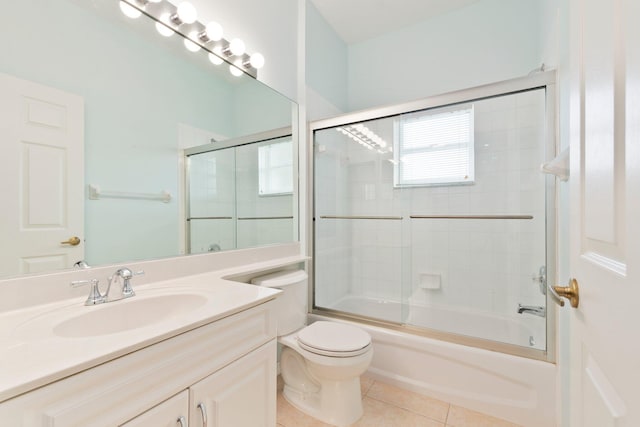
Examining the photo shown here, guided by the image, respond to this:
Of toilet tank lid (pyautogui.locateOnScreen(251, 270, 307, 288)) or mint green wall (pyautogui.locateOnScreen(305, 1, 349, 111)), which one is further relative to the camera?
mint green wall (pyautogui.locateOnScreen(305, 1, 349, 111))

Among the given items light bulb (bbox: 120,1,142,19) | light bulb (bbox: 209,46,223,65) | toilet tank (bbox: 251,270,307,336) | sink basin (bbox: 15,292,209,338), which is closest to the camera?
sink basin (bbox: 15,292,209,338)

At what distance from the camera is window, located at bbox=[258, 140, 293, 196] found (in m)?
1.92

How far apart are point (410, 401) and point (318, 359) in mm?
689

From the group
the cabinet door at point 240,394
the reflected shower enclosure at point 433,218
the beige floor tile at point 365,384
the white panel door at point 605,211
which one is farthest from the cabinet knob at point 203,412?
the reflected shower enclosure at point 433,218

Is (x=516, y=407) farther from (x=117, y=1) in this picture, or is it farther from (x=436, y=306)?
(x=117, y=1)

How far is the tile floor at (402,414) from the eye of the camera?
4.79 feet

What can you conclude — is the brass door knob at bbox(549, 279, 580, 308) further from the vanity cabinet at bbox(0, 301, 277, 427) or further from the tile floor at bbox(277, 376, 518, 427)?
the tile floor at bbox(277, 376, 518, 427)

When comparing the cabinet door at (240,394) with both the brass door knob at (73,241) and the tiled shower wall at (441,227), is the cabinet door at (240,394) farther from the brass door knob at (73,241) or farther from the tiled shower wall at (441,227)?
the tiled shower wall at (441,227)

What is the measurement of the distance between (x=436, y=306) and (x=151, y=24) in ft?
8.65

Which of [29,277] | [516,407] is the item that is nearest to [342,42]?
[29,277]

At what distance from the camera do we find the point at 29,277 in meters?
0.89

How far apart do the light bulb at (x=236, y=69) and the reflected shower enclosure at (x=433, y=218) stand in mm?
770

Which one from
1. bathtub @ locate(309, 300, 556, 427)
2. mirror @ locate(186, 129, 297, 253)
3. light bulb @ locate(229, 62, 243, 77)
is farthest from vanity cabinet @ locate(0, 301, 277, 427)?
light bulb @ locate(229, 62, 243, 77)

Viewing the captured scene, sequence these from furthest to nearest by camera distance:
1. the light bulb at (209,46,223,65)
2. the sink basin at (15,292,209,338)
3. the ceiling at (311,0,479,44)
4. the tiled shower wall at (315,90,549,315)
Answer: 1. the ceiling at (311,0,479,44)
2. the tiled shower wall at (315,90,549,315)
3. the light bulb at (209,46,223,65)
4. the sink basin at (15,292,209,338)
